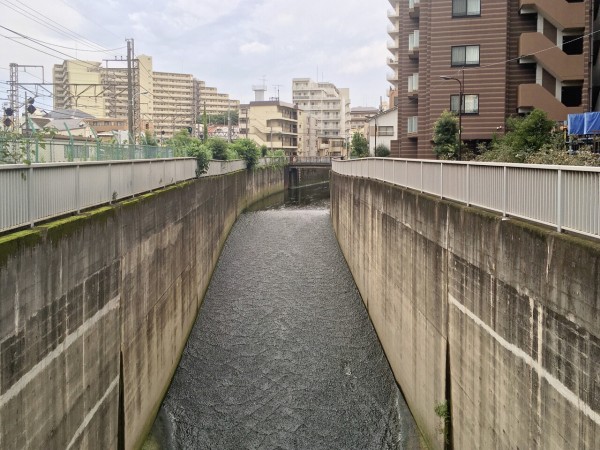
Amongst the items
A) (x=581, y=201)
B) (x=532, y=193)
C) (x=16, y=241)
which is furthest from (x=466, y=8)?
(x=16, y=241)

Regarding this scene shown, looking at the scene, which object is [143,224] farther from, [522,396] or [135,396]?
[522,396]

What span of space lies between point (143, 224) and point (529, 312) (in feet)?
33.4

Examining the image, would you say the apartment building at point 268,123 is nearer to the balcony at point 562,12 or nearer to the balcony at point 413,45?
the balcony at point 413,45

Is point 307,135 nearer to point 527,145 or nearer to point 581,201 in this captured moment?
point 527,145

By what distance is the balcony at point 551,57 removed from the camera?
106 ft

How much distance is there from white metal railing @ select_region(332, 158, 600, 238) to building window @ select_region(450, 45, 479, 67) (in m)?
23.6

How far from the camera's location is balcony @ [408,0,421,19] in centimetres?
4375

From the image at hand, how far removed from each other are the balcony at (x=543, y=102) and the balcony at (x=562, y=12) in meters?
3.52

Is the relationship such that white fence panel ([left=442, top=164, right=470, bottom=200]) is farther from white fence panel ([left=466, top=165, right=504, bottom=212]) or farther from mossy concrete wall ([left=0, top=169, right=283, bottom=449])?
mossy concrete wall ([left=0, top=169, right=283, bottom=449])

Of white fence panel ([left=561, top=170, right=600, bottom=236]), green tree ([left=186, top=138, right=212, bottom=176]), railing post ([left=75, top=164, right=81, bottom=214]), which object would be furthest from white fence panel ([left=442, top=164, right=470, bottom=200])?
green tree ([left=186, top=138, right=212, bottom=176])

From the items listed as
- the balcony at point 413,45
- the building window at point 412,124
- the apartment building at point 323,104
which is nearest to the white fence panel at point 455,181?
A: the building window at point 412,124

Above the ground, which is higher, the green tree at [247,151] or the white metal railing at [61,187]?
the green tree at [247,151]

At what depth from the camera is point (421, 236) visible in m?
14.4

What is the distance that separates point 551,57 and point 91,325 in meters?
30.7
